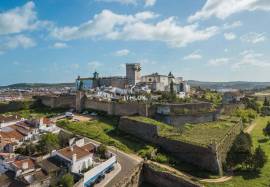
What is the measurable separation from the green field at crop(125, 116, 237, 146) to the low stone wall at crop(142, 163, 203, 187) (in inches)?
172

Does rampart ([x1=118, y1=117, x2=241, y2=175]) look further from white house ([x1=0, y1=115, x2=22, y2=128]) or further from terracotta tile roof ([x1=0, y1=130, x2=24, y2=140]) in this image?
white house ([x1=0, y1=115, x2=22, y2=128])

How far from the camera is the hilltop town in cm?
1856

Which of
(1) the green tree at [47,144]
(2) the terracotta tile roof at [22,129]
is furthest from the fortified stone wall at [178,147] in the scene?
(2) the terracotta tile roof at [22,129]

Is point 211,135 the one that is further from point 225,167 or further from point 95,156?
point 95,156

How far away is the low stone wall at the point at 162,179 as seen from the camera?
19192mm

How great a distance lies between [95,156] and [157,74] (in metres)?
40.3

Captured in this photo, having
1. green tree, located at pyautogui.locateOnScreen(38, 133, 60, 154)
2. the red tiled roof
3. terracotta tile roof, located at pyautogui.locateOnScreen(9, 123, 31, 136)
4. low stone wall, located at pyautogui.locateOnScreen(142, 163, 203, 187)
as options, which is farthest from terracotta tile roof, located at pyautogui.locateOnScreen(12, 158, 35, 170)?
low stone wall, located at pyautogui.locateOnScreen(142, 163, 203, 187)

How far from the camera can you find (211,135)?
88.2ft

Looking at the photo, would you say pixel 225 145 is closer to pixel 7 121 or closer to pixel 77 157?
pixel 77 157

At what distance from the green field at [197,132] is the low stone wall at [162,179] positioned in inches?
172

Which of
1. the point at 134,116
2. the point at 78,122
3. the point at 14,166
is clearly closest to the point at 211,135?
the point at 134,116

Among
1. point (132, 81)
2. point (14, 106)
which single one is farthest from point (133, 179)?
point (132, 81)

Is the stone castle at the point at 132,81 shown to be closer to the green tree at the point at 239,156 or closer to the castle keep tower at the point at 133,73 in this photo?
the castle keep tower at the point at 133,73

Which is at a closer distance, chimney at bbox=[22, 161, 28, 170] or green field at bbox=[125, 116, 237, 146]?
chimney at bbox=[22, 161, 28, 170]
